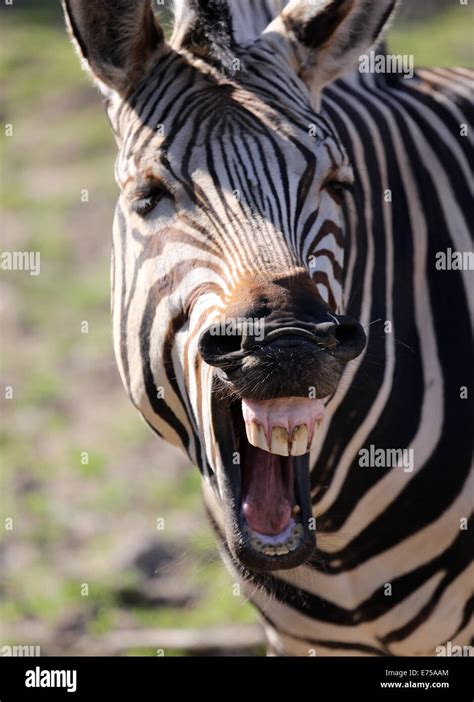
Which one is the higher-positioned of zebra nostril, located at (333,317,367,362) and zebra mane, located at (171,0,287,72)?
zebra mane, located at (171,0,287,72)

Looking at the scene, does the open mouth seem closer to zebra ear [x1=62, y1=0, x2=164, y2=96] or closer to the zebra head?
the zebra head

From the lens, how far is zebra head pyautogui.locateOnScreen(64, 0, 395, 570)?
11.4 feet

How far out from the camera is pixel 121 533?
916cm

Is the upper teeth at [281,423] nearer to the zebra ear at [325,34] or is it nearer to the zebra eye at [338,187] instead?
the zebra eye at [338,187]

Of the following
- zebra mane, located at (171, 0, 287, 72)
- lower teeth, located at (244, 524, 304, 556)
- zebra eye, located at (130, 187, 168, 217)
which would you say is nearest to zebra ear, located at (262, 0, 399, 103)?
zebra mane, located at (171, 0, 287, 72)

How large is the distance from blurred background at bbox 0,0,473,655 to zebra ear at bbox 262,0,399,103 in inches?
77.1

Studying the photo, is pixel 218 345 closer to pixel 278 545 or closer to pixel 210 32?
pixel 278 545

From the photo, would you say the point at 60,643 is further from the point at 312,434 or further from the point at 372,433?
the point at 312,434

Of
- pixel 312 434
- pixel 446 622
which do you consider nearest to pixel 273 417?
pixel 312 434

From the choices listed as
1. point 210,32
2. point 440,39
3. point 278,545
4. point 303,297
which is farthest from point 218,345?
point 440,39

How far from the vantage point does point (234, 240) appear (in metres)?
3.71

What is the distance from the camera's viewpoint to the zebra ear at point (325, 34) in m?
4.19

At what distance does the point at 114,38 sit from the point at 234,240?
102 cm

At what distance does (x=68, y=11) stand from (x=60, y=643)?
506 cm
